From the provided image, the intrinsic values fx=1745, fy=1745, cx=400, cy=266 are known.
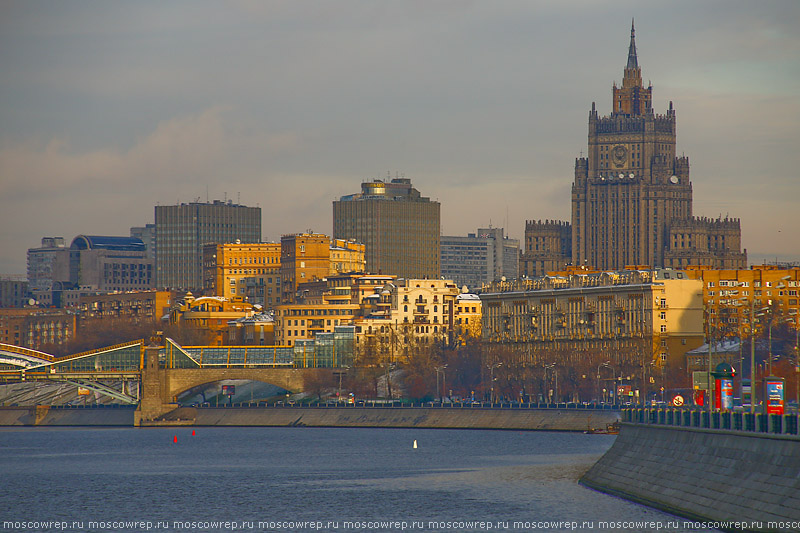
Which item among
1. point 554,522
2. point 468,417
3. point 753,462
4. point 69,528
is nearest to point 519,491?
point 554,522

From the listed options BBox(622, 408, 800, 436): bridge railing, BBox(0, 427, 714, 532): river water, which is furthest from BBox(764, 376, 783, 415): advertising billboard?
BBox(0, 427, 714, 532): river water

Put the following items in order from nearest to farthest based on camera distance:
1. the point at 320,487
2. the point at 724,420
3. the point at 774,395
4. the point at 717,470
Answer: the point at 717,470 → the point at 724,420 → the point at 774,395 → the point at 320,487

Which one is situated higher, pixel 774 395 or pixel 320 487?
pixel 774 395

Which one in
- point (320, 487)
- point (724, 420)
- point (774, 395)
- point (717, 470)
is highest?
point (774, 395)

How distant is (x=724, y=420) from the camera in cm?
7944

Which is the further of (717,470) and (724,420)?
(724,420)

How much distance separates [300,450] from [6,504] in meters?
56.0

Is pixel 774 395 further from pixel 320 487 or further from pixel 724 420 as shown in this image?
pixel 320 487

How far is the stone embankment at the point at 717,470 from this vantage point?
225 ft

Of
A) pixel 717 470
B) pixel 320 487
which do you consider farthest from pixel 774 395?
pixel 320 487

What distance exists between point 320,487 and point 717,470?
49.2m

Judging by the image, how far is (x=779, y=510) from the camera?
2665 inches

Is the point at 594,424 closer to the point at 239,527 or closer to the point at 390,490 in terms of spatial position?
the point at 390,490

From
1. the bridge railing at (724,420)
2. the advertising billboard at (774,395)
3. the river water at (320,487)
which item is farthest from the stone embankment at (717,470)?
the advertising billboard at (774,395)
